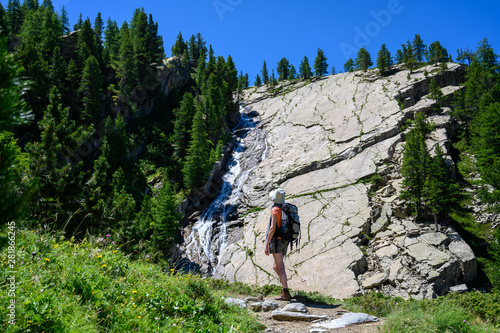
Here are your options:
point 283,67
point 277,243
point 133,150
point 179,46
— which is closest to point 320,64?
point 283,67

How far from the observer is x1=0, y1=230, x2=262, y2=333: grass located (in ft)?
10.4

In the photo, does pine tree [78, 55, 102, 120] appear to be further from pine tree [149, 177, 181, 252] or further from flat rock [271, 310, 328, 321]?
flat rock [271, 310, 328, 321]

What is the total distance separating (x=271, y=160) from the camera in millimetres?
37219

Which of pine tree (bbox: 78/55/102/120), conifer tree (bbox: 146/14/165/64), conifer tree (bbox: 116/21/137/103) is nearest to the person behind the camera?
pine tree (bbox: 78/55/102/120)

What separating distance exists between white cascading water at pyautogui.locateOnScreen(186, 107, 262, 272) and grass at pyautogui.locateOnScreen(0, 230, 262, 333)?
21.2 meters

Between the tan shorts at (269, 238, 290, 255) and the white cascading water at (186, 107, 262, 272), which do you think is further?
the white cascading water at (186, 107, 262, 272)

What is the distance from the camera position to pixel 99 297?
3896 millimetres

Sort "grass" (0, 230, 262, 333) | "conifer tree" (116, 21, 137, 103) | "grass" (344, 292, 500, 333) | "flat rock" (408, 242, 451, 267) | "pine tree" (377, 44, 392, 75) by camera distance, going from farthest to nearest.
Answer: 1. "pine tree" (377, 44, 392, 75)
2. "conifer tree" (116, 21, 137, 103)
3. "flat rock" (408, 242, 451, 267)
4. "grass" (344, 292, 500, 333)
5. "grass" (0, 230, 262, 333)

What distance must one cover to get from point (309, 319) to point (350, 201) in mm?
19632

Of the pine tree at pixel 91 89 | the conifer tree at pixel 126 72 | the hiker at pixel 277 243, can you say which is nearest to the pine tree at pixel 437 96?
the hiker at pixel 277 243

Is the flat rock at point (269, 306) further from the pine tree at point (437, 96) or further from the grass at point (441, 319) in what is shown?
the pine tree at point (437, 96)

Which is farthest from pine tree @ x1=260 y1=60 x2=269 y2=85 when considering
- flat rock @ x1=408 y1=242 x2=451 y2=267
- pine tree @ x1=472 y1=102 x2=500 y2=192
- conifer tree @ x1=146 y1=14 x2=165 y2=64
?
flat rock @ x1=408 y1=242 x2=451 y2=267

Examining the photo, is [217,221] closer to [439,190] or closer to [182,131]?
[182,131]

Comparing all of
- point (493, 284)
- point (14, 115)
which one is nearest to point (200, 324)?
point (14, 115)
